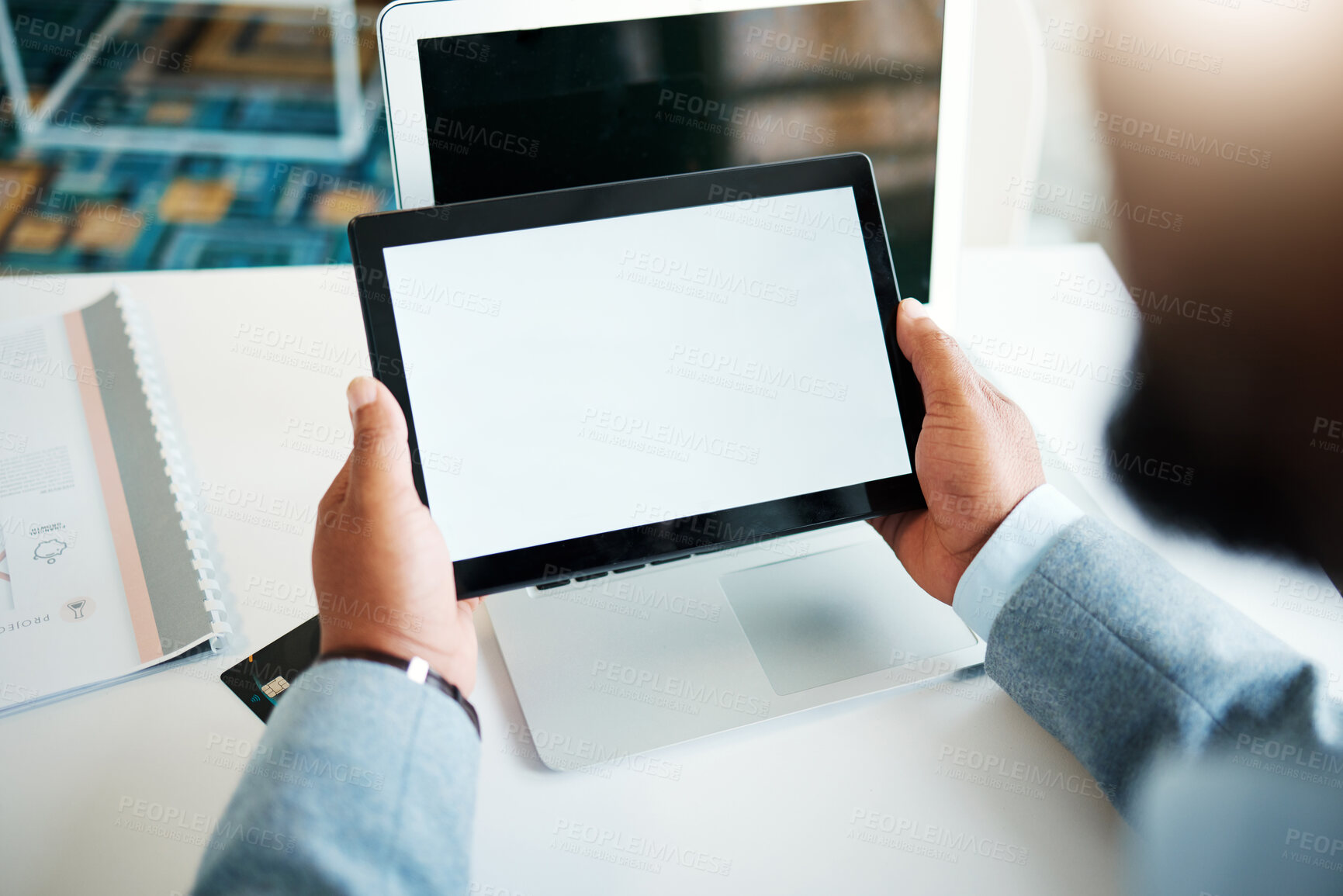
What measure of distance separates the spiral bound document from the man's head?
85 cm

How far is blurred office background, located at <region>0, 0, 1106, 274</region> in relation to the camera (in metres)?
2.15

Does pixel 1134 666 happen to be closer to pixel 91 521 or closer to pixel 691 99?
pixel 691 99

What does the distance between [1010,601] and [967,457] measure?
0.39 ft

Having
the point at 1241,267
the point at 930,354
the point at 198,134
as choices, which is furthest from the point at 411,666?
the point at 198,134

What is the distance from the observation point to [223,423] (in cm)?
87

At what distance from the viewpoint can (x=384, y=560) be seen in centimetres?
57

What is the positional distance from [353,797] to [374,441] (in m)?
0.22

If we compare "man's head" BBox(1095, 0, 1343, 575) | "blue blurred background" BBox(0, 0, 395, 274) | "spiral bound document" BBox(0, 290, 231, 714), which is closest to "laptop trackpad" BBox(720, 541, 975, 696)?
"man's head" BBox(1095, 0, 1343, 575)

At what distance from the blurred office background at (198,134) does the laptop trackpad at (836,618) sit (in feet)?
5.01

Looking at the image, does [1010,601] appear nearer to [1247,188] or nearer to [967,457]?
[967,457]

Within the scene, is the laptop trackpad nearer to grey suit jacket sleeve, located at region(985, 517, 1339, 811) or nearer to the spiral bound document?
grey suit jacket sleeve, located at region(985, 517, 1339, 811)

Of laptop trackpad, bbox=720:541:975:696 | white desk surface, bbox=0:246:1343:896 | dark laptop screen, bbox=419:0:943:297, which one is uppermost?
dark laptop screen, bbox=419:0:943:297

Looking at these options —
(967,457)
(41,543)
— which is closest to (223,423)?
(41,543)

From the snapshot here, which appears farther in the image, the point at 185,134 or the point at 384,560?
the point at 185,134
